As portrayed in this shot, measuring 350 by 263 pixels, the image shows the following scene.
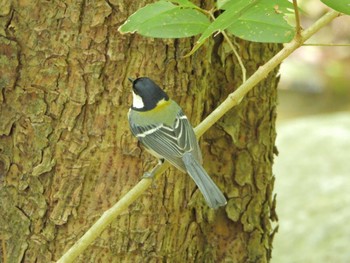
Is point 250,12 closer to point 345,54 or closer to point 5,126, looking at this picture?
point 5,126

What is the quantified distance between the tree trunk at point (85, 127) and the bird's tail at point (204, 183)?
0.72 ft

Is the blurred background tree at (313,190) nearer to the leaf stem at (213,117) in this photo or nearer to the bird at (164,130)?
the bird at (164,130)

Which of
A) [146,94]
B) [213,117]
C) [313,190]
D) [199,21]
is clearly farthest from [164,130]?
[313,190]

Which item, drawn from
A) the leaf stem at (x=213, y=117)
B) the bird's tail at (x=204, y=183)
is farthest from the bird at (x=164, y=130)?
the leaf stem at (x=213, y=117)

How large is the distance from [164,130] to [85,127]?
231 mm

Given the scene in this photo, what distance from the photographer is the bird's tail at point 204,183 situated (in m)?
1.99

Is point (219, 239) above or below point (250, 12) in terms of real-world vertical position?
below

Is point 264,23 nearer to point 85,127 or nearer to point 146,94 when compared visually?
point 146,94

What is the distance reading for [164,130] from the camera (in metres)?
2.34

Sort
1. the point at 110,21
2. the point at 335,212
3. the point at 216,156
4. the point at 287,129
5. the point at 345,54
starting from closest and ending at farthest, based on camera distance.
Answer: the point at 110,21, the point at 216,156, the point at 335,212, the point at 287,129, the point at 345,54

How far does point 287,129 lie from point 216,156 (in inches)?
133

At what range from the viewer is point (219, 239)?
2.60 m

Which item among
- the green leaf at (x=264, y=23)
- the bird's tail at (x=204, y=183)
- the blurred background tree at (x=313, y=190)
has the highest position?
the blurred background tree at (x=313, y=190)

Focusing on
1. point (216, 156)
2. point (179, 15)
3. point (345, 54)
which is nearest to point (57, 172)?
point (216, 156)
